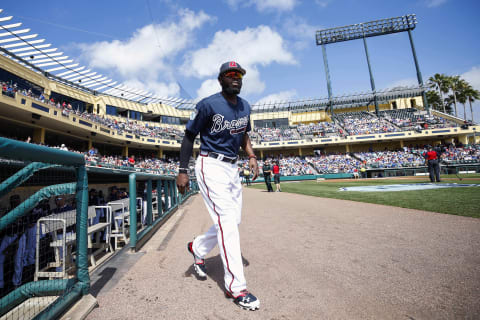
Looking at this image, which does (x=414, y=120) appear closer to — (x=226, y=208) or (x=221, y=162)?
(x=221, y=162)

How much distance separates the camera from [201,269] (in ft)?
7.31

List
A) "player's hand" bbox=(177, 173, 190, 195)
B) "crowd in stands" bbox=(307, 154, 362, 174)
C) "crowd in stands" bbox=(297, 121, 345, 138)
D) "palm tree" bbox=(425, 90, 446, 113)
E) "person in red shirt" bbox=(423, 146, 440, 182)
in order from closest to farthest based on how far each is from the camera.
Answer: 1. "player's hand" bbox=(177, 173, 190, 195)
2. "person in red shirt" bbox=(423, 146, 440, 182)
3. "crowd in stands" bbox=(307, 154, 362, 174)
4. "crowd in stands" bbox=(297, 121, 345, 138)
5. "palm tree" bbox=(425, 90, 446, 113)

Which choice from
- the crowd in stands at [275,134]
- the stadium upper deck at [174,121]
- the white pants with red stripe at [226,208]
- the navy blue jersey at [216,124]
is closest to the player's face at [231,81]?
the navy blue jersey at [216,124]

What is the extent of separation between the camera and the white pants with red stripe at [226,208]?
1805 mm

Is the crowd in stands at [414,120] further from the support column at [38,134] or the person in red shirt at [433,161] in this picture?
the support column at [38,134]

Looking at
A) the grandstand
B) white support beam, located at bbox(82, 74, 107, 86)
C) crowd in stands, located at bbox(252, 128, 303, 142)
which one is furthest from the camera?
crowd in stands, located at bbox(252, 128, 303, 142)

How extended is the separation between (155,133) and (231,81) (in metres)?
33.3

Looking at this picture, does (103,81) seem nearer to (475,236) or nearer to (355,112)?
(475,236)

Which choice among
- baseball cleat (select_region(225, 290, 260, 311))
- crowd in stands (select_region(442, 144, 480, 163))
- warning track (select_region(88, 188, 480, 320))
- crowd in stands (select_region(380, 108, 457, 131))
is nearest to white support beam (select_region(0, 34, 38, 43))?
warning track (select_region(88, 188, 480, 320))

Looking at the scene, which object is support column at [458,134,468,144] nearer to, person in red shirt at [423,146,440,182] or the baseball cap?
person in red shirt at [423,146,440,182]

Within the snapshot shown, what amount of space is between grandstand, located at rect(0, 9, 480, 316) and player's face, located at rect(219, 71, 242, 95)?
4.72ft

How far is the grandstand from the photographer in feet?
11.2

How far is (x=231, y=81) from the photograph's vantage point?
2188 millimetres

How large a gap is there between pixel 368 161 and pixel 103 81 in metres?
36.5
